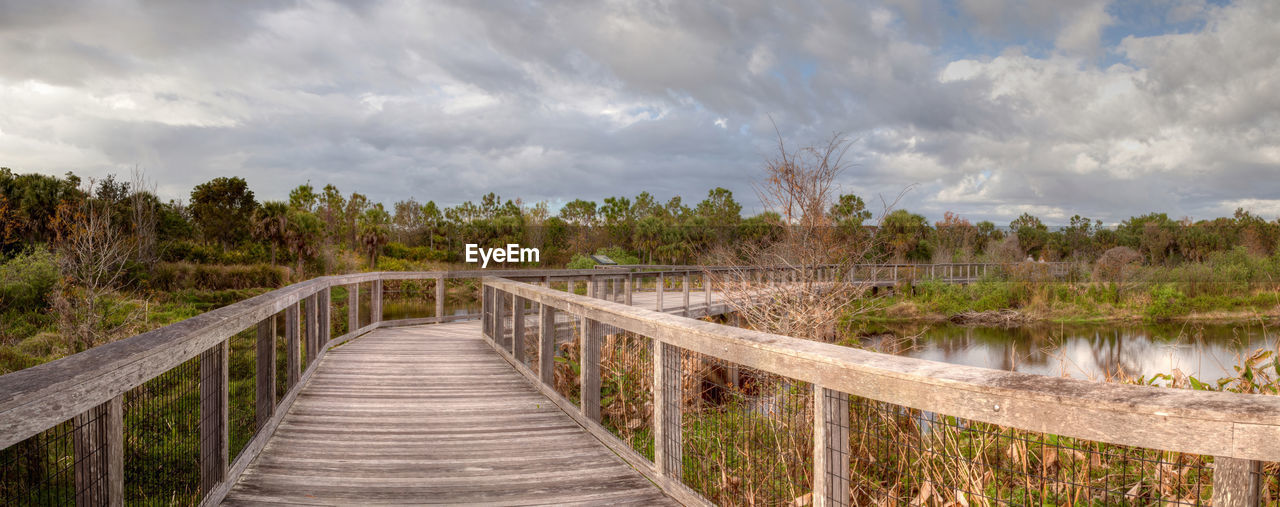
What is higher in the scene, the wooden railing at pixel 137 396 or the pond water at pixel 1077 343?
the wooden railing at pixel 137 396

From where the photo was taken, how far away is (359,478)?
3.88m

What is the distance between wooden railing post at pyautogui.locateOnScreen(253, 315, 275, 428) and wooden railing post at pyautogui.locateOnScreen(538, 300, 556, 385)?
212 centimetres

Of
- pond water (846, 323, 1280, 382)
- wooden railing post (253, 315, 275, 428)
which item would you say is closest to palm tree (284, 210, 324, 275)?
pond water (846, 323, 1280, 382)

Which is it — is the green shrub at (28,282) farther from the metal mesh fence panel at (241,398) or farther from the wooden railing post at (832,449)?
the wooden railing post at (832,449)

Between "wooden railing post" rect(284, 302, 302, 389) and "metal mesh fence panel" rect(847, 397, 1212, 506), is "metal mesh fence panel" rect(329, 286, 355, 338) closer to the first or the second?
"wooden railing post" rect(284, 302, 302, 389)

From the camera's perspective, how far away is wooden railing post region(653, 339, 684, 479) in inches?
138

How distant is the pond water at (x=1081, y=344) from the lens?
15.6 metres

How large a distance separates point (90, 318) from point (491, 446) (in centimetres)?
1276

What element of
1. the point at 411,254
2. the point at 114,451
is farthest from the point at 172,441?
the point at 411,254

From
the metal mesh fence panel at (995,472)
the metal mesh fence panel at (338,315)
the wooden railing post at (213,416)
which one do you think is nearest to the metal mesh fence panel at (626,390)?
the metal mesh fence panel at (995,472)

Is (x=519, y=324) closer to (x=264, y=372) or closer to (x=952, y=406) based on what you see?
(x=264, y=372)

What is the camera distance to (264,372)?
4.64 m

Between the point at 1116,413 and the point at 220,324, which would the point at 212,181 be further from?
the point at 1116,413

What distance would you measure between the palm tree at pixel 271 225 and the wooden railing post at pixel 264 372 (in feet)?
127
